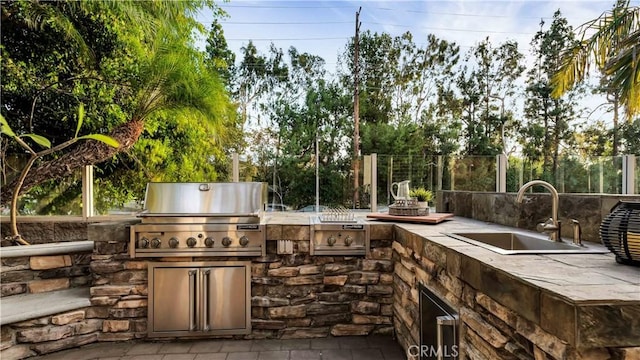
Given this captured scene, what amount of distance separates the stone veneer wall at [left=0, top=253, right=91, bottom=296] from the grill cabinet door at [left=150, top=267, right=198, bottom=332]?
2.64 feet

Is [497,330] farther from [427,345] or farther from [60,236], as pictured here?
[60,236]

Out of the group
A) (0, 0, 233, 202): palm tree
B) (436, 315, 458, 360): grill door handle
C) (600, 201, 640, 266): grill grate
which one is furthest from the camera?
(0, 0, 233, 202): palm tree

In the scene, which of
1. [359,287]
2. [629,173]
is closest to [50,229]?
[359,287]

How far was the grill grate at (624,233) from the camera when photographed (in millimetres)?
1182

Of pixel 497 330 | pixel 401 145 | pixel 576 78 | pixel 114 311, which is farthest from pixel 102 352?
pixel 401 145

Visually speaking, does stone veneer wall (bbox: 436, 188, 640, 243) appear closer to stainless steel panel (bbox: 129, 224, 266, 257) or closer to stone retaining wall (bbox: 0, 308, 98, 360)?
stainless steel panel (bbox: 129, 224, 266, 257)

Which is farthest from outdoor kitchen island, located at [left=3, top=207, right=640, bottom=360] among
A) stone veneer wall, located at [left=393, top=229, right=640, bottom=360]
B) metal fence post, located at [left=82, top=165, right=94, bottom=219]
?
metal fence post, located at [left=82, top=165, right=94, bottom=219]

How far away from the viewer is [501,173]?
13.9ft

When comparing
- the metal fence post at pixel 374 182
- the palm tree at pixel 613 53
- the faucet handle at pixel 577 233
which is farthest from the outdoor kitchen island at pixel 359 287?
the palm tree at pixel 613 53

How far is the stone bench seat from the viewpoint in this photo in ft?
7.46

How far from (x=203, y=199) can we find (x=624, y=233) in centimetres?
249

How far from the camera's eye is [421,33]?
10258 mm

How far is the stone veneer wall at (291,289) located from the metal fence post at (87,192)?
1288 millimetres

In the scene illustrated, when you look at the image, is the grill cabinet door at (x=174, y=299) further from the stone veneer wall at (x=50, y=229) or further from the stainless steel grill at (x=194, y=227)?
the stone veneer wall at (x=50, y=229)
